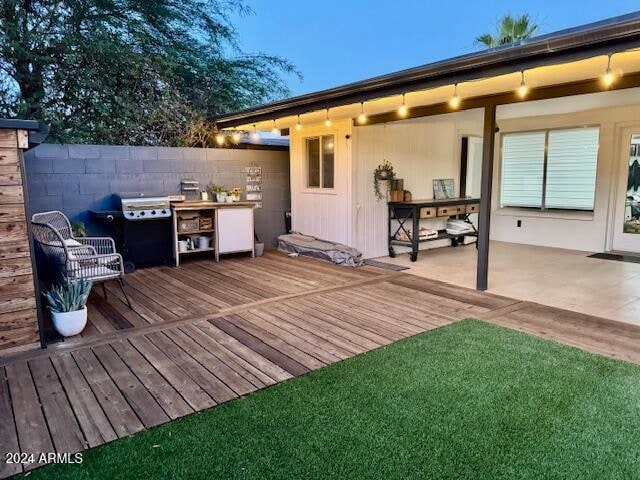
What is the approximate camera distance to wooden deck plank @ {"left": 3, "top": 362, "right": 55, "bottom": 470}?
2217mm

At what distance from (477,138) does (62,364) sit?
766cm

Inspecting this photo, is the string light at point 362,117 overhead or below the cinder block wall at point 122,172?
overhead

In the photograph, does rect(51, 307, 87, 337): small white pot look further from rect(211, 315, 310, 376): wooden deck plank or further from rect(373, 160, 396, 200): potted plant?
rect(373, 160, 396, 200): potted plant

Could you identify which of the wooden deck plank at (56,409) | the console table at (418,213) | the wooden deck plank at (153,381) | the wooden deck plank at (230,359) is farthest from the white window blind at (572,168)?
the wooden deck plank at (56,409)

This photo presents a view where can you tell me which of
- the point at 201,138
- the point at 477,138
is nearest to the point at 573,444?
the point at 477,138

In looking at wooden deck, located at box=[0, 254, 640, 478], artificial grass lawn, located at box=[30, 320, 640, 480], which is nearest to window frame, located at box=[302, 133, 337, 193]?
wooden deck, located at box=[0, 254, 640, 478]

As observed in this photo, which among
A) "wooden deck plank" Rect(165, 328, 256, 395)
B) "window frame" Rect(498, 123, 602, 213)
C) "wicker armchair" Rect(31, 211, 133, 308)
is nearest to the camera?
"wooden deck plank" Rect(165, 328, 256, 395)

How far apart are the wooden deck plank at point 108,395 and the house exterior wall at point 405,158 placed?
4368mm

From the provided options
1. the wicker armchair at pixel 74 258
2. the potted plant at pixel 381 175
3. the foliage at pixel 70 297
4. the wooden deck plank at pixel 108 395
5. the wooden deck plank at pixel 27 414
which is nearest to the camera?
the wooden deck plank at pixel 27 414

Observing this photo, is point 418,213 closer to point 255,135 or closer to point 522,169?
point 522,169

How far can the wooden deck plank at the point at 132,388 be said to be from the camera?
2.47 metres

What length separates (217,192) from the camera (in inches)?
275

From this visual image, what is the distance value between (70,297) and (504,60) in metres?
4.11

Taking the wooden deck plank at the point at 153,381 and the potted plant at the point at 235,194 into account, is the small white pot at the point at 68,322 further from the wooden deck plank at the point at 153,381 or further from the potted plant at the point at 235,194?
the potted plant at the point at 235,194
